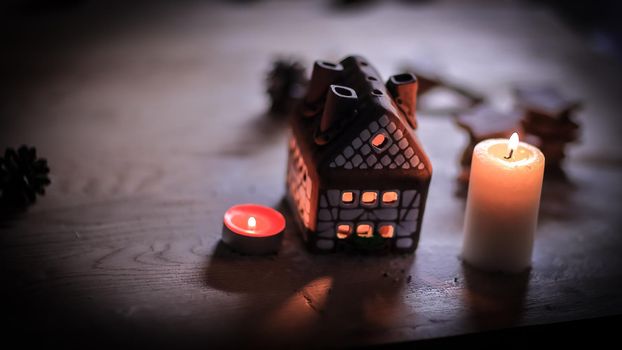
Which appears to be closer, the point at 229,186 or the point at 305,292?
the point at 305,292

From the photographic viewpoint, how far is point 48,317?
42.3 inches

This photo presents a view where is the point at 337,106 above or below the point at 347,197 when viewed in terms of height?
above

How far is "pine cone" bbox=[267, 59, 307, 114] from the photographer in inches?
69.6

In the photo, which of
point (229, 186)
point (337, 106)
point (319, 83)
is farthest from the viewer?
point (229, 186)

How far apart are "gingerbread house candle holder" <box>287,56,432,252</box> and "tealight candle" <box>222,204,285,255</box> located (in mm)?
52

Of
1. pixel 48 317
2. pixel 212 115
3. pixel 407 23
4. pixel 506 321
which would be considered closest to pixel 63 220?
pixel 48 317

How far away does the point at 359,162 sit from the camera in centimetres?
118

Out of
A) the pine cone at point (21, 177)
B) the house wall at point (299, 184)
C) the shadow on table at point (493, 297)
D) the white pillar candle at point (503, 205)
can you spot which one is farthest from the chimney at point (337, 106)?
the pine cone at point (21, 177)

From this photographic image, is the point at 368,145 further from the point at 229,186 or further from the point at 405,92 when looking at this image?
the point at 229,186

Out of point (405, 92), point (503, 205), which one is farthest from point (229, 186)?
point (503, 205)

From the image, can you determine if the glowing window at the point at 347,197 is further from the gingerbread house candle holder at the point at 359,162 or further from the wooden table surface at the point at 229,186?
the wooden table surface at the point at 229,186

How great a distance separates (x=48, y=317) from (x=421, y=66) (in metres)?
1.16

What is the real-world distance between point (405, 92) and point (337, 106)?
0.46 ft

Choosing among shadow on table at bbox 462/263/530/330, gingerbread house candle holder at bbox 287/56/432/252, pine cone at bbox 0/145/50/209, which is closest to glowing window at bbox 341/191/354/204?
gingerbread house candle holder at bbox 287/56/432/252
